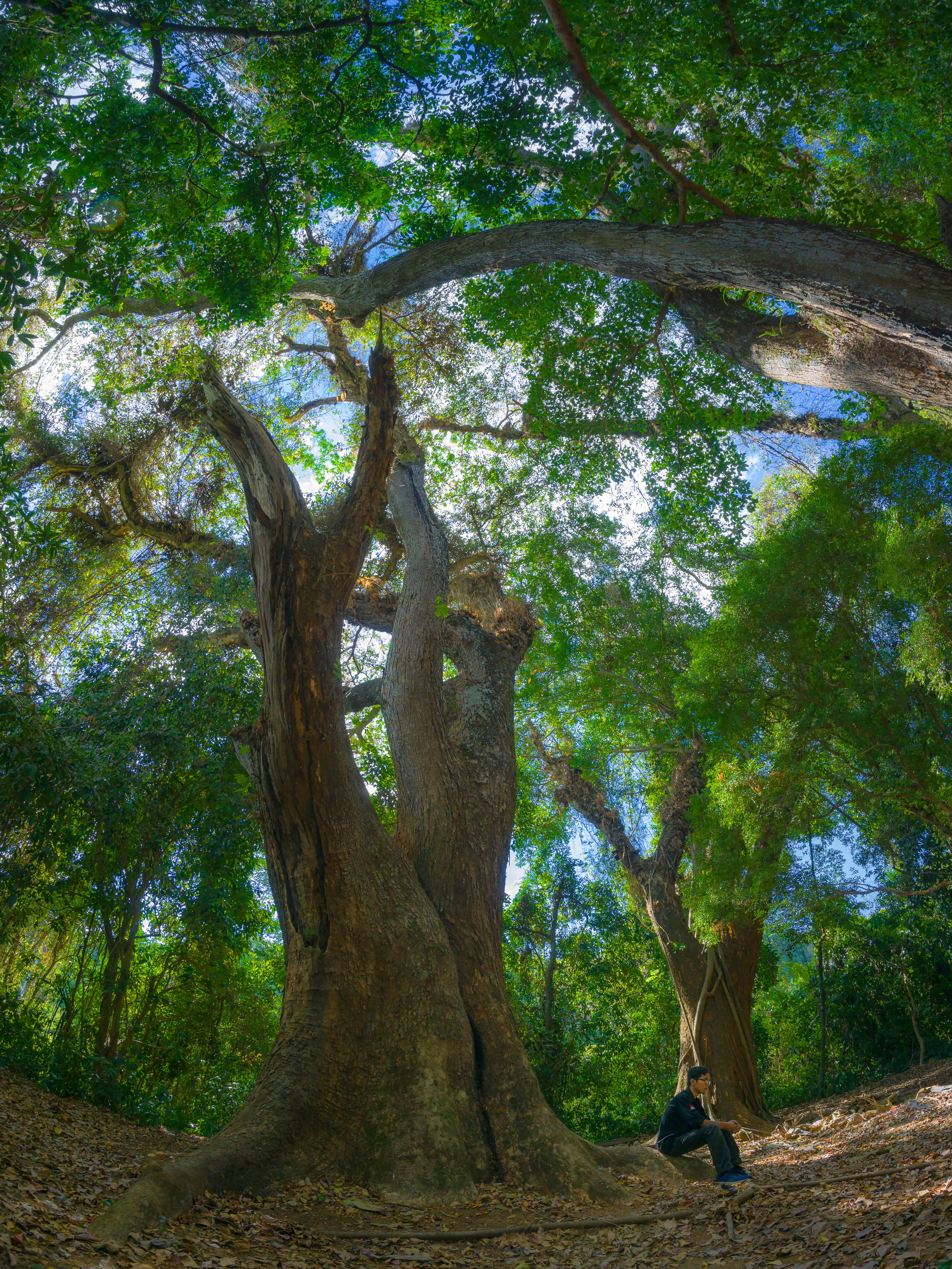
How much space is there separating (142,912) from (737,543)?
8277mm

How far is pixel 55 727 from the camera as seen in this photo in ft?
24.9

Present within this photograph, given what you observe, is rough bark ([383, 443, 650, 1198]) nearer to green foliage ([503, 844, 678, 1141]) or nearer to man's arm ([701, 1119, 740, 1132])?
man's arm ([701, 1119, 740, 1132])

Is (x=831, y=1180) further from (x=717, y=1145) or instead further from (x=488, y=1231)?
(x=488, y=1231)

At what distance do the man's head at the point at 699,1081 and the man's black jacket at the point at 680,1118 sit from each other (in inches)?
2.9

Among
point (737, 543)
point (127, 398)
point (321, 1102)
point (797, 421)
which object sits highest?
point (127, 398)

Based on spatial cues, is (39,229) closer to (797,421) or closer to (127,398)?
(127,398)

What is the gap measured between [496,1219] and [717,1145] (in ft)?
6.72

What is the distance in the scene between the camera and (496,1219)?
4.70 meters

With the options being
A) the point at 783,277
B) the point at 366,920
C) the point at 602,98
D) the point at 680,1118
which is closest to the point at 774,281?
the point at 783,277

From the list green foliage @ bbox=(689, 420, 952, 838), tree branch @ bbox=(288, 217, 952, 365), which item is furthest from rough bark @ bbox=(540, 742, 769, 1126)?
tree branch @ bbox=(288, 217, 952, 365)

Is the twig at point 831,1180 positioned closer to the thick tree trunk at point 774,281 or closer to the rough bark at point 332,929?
the rough bark at point 332,929

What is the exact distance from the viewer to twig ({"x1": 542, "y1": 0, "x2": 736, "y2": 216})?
3854mm

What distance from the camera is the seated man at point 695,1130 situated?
586 centimetres

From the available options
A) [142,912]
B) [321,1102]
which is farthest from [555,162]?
[142,912]
